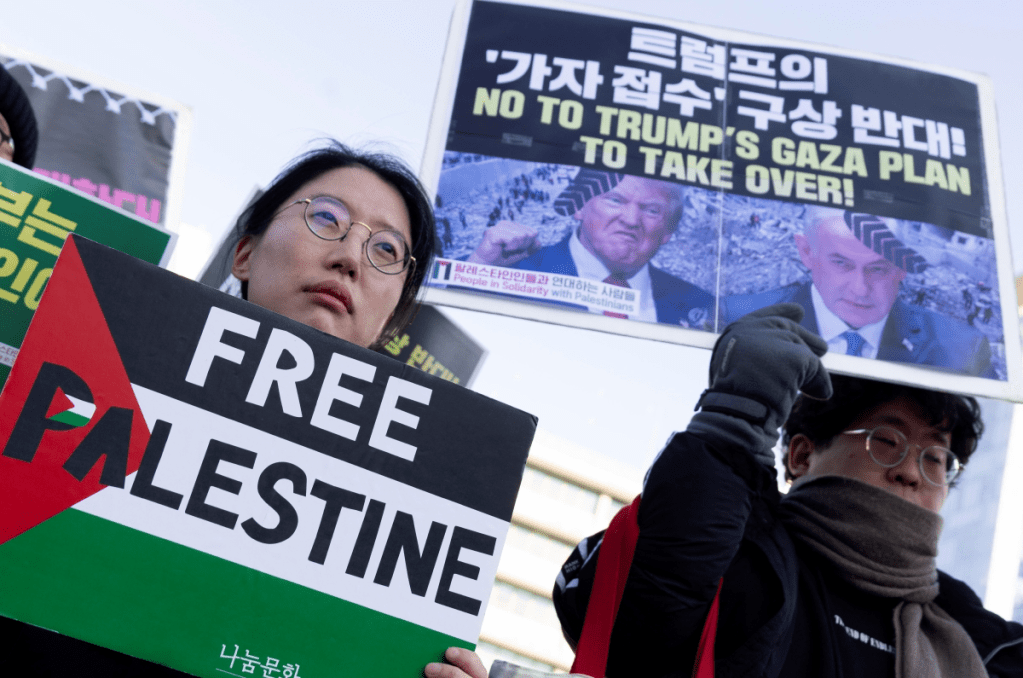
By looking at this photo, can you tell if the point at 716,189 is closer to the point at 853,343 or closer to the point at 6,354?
the point at 853,343

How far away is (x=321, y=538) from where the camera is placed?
0.93 m

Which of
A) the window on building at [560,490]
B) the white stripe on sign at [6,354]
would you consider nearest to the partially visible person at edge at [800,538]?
the white stripe on sign at [6,354]

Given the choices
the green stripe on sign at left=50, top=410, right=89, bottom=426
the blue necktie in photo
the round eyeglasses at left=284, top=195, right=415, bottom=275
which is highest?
the blue necktie in photo

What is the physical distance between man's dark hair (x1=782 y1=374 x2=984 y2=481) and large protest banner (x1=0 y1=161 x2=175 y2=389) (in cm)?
145

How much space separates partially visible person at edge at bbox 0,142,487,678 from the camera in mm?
1258

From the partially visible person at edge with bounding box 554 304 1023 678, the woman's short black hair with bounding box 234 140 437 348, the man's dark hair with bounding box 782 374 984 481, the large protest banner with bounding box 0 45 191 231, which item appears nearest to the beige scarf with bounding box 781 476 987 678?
the partially visible person at edge with bounding box 554 304 1023 678

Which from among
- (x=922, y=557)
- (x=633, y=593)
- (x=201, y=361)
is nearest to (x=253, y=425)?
(x=201, y=361)

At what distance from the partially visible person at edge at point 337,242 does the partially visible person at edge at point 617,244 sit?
0.25 metres

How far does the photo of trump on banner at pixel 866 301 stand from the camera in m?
1.77

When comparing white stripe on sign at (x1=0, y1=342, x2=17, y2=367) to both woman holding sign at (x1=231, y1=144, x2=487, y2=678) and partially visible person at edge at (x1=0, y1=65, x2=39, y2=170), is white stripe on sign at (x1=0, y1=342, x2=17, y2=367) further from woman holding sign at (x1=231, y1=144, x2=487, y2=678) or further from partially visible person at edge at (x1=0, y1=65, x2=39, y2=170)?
partially visible person at edge at (x1=0, y1=65, x2=39, y2=170)

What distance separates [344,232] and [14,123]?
94 centimetres

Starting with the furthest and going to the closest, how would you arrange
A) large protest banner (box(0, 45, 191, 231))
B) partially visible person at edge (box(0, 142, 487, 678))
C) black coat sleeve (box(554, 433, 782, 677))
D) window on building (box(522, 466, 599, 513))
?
window on building (box(522, 466, 599, 513)) < large protest banner (box(0, 45, 191, 231)) < black coat sleeve (box(554, 433, 782, 677)) < partially visible person at edge (box(0, 142, 487, 678))

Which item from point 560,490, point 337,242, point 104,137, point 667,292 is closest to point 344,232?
point 337,242

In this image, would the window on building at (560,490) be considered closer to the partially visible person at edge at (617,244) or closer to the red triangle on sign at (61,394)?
the partially visible person at edge at (617,244)
